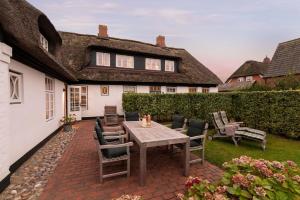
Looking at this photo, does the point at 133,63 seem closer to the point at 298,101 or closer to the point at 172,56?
the point at 172,56

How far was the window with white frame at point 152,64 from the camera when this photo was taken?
57.1 ft

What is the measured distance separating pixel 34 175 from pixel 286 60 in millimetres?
23856

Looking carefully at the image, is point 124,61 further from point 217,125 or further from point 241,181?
point 241,181

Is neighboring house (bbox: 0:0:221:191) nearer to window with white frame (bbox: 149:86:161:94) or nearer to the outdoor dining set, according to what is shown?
window with white frame (bbox: 149:86:161:94)

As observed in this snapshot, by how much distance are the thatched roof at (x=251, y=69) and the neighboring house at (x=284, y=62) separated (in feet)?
59.1

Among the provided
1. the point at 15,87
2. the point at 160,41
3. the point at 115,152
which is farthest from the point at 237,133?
the point at 160,41

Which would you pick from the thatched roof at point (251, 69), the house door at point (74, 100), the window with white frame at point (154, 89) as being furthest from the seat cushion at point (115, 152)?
the thatched roof at point (251, 69)

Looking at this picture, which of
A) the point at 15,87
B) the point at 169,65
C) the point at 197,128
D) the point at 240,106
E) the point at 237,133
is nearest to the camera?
the point at 15,87

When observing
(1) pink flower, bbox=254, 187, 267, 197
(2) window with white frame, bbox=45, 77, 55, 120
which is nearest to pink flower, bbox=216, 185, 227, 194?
(1) pink flower, bbox=254, 187, 267, 197

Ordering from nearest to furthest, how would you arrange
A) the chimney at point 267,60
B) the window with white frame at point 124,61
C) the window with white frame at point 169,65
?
the window with white frame at point 124,61 < the window with white frame at point 169,65 < the chimney at point 267,60

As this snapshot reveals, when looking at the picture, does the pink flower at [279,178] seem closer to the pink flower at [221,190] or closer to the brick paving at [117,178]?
the pink flower at [221,190]

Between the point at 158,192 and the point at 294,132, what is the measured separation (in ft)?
26.1

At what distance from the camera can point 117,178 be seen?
3.99 m

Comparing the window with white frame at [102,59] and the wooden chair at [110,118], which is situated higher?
the window with white frame at [102,59]
